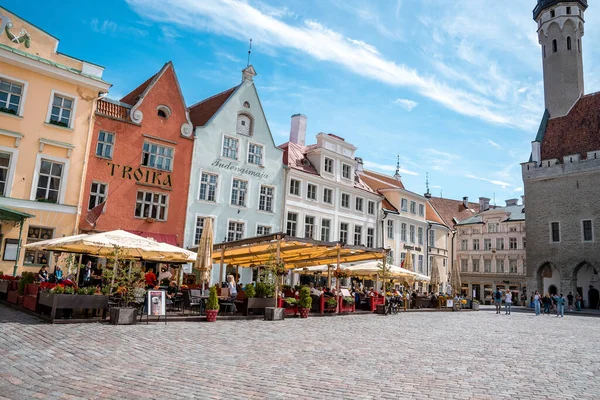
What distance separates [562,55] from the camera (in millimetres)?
47500

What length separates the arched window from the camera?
29.9m

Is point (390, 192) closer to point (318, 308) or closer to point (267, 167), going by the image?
point (267, 167)

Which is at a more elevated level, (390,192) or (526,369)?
(390,192)

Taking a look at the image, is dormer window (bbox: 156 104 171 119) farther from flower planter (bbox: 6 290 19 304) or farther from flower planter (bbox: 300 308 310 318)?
flower planter (bbox: 300 308 310 318)

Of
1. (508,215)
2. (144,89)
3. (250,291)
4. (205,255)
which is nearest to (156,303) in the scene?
(250,291)

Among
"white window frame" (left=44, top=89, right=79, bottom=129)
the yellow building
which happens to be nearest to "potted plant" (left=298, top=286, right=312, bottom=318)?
the yellow building

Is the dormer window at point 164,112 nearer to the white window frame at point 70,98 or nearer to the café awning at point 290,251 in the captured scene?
the white window frame at point 70,98

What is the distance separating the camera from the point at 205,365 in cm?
753

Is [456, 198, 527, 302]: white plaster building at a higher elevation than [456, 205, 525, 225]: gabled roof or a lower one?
lower

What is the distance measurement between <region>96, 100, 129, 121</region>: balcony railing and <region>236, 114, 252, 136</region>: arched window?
737 cm

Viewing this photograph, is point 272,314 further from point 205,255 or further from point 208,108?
point 208,108

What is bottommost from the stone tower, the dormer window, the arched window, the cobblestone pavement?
the cobblestone pavement

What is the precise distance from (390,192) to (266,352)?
34.6 metres

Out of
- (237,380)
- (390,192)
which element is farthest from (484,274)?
(237,380)
